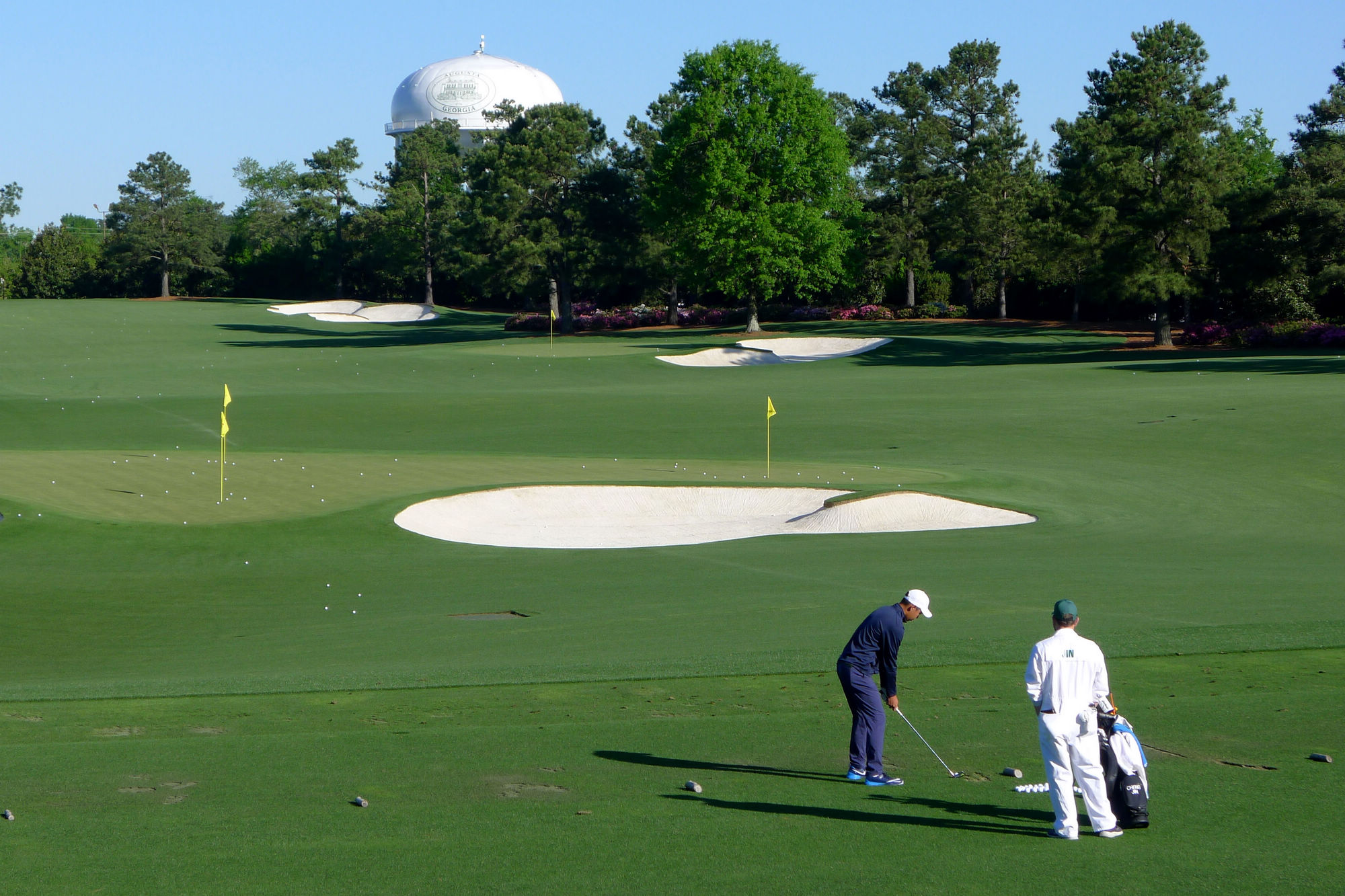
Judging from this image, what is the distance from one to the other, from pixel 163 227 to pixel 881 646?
114m

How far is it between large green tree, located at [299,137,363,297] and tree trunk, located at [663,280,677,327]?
33.7 meters

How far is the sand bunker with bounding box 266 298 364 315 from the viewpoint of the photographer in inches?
3858

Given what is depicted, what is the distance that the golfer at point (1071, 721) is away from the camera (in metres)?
7.35

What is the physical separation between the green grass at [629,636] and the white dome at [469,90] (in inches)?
3221

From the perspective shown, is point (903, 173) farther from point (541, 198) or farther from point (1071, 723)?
point (1071, 723)

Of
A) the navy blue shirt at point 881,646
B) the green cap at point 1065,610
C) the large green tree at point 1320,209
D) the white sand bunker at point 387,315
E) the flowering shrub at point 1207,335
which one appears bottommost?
the navy blue shirt at point 881,646

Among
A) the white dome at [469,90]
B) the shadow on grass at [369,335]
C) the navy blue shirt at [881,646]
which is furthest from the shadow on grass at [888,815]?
the white dome at [469,90]

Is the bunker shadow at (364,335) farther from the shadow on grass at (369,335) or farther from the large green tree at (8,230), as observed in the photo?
the large green tree at (8,230)

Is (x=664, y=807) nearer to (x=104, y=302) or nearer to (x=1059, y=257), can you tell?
(x=1059, y=257)

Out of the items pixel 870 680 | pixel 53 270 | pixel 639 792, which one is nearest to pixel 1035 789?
pixel 870 680

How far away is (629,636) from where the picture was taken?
567 inches

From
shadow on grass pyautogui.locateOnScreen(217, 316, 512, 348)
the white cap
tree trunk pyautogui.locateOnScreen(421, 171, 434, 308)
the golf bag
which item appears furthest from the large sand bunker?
the golf bag

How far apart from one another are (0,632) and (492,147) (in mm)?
63905

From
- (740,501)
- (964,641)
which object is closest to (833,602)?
(964,641)
